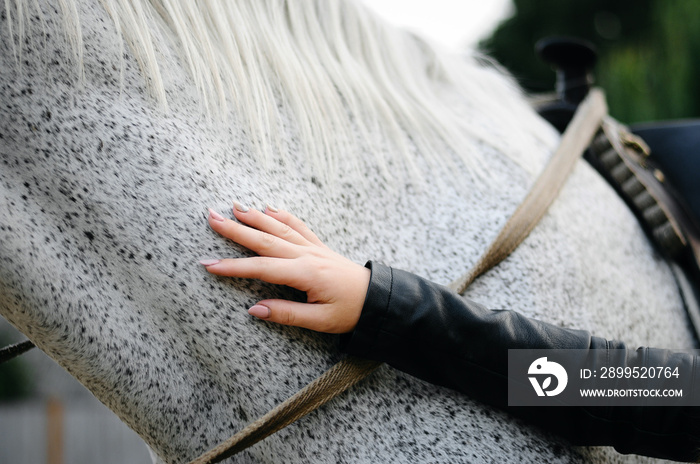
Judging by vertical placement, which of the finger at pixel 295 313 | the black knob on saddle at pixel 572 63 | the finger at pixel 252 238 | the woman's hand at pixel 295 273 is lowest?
the finger at pixel 295 313

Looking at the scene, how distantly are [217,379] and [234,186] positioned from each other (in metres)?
0.29

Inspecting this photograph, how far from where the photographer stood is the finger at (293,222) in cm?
81

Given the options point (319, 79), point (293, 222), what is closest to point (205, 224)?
point (293, 222)

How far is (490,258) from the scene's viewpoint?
3.04 feet

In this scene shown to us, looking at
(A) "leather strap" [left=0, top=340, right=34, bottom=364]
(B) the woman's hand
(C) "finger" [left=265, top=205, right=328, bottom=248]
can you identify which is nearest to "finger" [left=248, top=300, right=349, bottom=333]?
(B) the woman's hand

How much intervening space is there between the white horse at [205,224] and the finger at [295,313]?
4 centimetres

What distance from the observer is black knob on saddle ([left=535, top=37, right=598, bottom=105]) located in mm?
1554

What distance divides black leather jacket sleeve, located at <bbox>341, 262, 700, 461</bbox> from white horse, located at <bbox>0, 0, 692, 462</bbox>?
0.05 metres

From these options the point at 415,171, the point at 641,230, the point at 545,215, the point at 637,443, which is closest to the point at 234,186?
the point at 415,171

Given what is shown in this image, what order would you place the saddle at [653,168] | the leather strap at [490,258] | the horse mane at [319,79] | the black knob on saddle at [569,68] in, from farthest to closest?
the black knob on saddle at [569,68], the saddle at [653,168], the horse mane at [319,79], the leather strap at [490,258]

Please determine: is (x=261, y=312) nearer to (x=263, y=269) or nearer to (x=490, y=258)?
(x=263, y=269)

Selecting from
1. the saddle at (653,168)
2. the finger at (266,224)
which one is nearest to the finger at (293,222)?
the finger at (266,224)

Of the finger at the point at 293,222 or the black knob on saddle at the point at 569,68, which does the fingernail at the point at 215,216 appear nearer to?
the finger at the point at 293,222

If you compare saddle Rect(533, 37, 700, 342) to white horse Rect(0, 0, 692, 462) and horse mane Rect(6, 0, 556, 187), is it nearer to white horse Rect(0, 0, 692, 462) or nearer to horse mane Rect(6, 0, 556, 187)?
horse mane Rect(6, 0, 556, 187)
